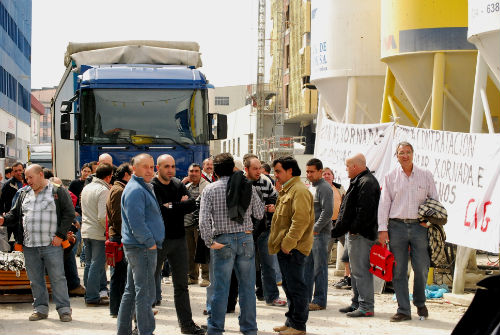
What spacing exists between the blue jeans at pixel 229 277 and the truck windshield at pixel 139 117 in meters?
7.47

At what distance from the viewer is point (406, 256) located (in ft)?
31.4

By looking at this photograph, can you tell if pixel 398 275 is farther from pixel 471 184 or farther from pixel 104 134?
pixel 104 134

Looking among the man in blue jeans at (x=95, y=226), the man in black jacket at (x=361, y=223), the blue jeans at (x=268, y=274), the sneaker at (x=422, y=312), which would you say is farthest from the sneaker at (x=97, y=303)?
the sneaker at (x=422, y=312)

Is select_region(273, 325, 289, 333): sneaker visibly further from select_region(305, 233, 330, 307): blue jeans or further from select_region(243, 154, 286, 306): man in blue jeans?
select_region(243, 154, 286, 306): man in blue jeans

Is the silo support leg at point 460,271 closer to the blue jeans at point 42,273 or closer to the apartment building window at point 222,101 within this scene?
the blue jeans at point 42,273

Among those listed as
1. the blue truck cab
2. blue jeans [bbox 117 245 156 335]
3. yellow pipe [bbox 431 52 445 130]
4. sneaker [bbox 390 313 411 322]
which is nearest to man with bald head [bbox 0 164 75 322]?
blue jeans [bbox 117 245 156 335]

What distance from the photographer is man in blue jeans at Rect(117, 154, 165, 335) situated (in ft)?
25.6

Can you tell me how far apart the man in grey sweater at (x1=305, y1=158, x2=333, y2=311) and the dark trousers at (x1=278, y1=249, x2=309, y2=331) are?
1.68 meters

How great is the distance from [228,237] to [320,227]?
8.10ft

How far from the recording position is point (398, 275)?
959 cm

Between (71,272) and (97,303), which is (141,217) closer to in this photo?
(97,303)

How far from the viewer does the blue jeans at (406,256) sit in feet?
31.0

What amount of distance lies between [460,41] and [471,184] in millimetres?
3400

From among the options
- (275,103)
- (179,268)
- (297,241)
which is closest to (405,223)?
(297,241)
